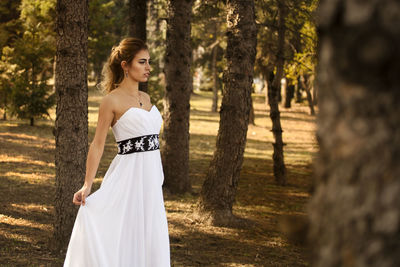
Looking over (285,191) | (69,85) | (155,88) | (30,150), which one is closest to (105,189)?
(69,85)

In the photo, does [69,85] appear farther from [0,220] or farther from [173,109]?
[173,109]

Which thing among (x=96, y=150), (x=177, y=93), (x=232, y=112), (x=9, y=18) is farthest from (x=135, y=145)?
(x=9, y=18)

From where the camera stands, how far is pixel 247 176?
14.8 metres

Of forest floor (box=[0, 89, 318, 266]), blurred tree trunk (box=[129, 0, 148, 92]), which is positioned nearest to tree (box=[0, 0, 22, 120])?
forest floor (box=[0, 89, 318, 266])

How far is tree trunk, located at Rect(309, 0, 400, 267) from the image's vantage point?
1.12m

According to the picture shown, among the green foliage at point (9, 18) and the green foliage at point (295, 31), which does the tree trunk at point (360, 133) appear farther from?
A: the green foliage at point (9, 18)

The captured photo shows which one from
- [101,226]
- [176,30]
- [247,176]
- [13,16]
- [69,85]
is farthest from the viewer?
[13,16]

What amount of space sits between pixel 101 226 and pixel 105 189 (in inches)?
12.4

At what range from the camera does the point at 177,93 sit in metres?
10.5

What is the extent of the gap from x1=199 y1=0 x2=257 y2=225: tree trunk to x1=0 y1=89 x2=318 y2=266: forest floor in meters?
0.49

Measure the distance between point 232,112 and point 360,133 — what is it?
704 centimetres

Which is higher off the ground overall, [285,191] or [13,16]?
[13,16]

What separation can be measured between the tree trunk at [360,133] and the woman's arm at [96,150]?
320 cm

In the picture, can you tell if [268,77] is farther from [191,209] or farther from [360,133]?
[360,133]
